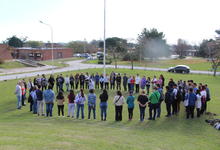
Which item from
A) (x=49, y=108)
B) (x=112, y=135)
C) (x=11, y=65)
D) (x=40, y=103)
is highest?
(x=11, y=65)

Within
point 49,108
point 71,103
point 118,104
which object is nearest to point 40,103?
point 49,108

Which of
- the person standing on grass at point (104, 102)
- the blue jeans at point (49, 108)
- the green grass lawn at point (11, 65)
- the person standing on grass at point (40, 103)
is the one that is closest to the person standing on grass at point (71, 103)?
the blue jeans at point (49, 108)

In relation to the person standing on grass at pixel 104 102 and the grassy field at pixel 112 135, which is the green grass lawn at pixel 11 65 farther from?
the person standing on grass at pixel 104 102

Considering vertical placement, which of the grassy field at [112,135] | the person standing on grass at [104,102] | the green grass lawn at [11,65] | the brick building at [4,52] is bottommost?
the grassy field at [112,135]

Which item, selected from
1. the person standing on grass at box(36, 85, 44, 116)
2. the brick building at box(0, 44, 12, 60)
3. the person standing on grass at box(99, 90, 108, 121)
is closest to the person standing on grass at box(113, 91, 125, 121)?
the person standing on grass at box(99, 90, 108, 121)

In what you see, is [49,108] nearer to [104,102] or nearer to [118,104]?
[104,102]

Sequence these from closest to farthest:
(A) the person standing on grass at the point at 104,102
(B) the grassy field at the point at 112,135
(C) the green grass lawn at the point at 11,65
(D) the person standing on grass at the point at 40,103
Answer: (B) the grassy field at the point at 112,135
(A) the person standing on grass at the point at 104,102
(D) the person standing on grass at the point at 40,103
(C) the green grass lawn at the point at 11,65

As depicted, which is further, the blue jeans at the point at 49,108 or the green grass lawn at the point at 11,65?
the green grass lawn at the point at 11,65

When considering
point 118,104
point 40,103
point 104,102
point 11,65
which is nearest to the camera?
point 118,104

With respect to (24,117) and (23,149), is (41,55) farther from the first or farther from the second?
(23,149)

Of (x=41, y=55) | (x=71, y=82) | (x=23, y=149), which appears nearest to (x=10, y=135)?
(x=23, y=149)

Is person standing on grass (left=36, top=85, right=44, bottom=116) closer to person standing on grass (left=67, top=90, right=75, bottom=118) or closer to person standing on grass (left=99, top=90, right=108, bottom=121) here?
person standing on grass (left=67, top=90, right=75, bottom=118)

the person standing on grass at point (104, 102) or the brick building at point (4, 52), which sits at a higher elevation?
the brick building at point (4, 52)

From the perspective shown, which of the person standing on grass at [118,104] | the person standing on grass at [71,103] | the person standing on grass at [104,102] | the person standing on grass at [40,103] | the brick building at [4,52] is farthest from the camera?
the brick building at [4,52]
